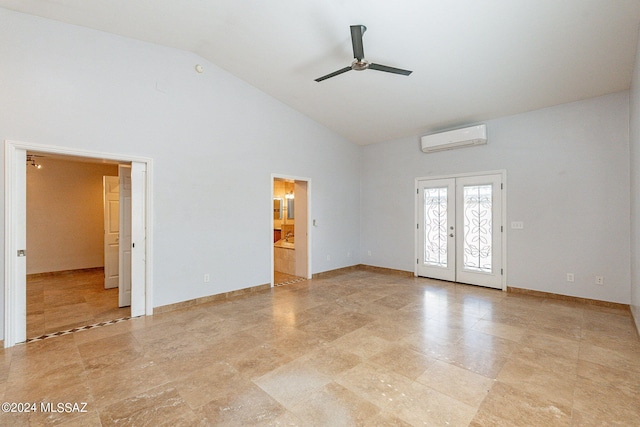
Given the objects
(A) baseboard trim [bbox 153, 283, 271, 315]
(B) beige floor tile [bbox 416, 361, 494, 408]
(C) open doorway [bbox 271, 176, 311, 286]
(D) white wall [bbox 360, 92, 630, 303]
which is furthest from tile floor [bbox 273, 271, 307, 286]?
(D) white wall [bbox 360, 92, 630, 303]

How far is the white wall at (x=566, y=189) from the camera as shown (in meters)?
4.11

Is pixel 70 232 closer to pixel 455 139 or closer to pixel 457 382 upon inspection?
pixel 457 382

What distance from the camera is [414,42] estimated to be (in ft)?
11.6

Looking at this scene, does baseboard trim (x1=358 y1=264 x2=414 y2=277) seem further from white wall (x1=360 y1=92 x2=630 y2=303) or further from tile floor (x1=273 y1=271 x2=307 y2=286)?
white wall (x1=360 y1=92 x2=630 y2=303)

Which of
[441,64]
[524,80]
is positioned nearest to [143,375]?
[441,64]

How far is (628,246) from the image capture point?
402cm

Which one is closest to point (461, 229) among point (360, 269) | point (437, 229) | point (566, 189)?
point (437, 229)

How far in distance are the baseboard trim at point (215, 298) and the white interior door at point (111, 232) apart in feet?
5.98

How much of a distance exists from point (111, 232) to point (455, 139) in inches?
258

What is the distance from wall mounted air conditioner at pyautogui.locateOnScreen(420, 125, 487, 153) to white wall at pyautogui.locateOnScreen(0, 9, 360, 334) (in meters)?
2.21

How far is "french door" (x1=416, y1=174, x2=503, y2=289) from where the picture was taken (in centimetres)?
516

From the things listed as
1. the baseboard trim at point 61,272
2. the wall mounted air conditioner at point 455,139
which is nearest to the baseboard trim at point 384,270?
the wall mounted air conditioner at point 455,139

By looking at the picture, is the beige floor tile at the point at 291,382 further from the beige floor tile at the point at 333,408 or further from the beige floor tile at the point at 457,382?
the beige floor tile at the point at 457,382

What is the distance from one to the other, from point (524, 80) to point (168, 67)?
500 centimetres
